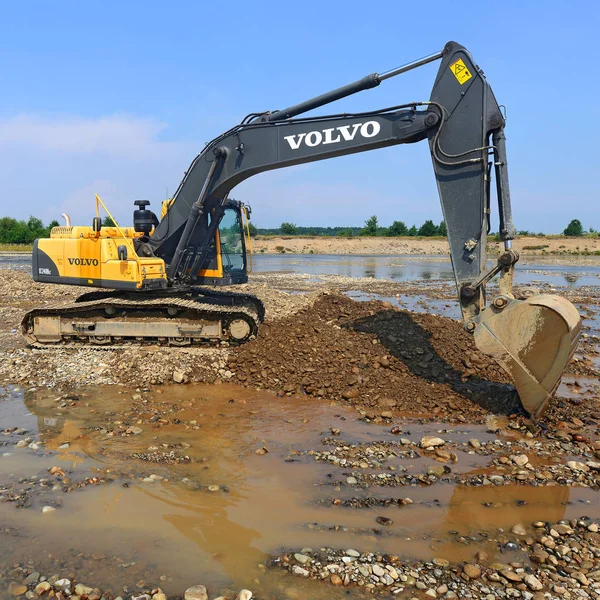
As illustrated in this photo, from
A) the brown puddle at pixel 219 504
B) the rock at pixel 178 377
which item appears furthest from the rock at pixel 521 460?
the rock at pixel 178 377

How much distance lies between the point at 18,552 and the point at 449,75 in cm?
742

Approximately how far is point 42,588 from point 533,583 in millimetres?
3382

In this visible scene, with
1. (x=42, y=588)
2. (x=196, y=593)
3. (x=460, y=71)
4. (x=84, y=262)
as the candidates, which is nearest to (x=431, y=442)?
(x=196, y=593)

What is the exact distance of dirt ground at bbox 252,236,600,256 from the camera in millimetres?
59719

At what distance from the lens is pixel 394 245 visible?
218 feet

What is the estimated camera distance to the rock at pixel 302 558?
3832 mm

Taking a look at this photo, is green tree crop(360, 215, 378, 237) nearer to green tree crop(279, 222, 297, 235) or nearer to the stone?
green tree crop(279, 222, 297, 235)

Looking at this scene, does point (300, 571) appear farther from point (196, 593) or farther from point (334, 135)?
point (334, 135)

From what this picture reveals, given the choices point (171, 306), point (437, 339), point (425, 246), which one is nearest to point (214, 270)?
point (171, 306)

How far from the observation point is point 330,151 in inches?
322

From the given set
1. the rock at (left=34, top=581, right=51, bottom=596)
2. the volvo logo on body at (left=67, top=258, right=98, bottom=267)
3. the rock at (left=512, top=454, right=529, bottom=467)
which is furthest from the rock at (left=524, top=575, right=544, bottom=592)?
the volvo logo on body at (left=67, top=258, right=98, bottom=267)

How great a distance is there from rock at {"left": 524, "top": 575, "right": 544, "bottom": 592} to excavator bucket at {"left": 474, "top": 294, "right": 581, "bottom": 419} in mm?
3093

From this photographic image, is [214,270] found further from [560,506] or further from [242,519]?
[560,506]

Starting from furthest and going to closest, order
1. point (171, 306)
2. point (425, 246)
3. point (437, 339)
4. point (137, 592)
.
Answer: point (425, 246) → point (171, 306) → point (437, 339) → point (137, 592)
